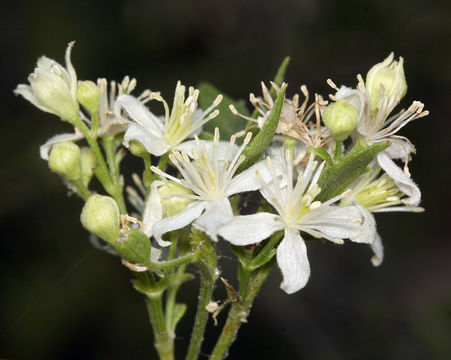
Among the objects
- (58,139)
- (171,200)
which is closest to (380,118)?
(171,200)

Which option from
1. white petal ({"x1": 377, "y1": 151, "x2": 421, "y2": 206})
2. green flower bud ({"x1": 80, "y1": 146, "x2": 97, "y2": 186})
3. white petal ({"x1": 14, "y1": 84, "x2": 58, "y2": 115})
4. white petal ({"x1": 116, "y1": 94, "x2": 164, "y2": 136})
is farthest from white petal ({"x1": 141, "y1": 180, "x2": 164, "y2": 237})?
white petal ({"x1": 377, "y1": 151, "x2": 421, "y2": 206})

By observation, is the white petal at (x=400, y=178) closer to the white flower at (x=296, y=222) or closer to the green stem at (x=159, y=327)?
the white flower at (x=296, y=222)

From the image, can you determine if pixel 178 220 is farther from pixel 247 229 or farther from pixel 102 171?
pixel 102 171

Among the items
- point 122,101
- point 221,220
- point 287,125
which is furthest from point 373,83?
point 122,101

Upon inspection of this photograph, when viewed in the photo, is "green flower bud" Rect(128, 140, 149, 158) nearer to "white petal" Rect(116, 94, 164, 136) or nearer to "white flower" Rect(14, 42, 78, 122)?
"white petal" Rect(116, 94, 164, 136)

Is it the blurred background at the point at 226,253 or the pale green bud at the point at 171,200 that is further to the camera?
the blurred background at the point at 226,253

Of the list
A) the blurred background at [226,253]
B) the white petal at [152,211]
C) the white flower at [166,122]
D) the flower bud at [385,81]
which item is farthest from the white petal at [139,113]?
the blurred background at [226,253]
